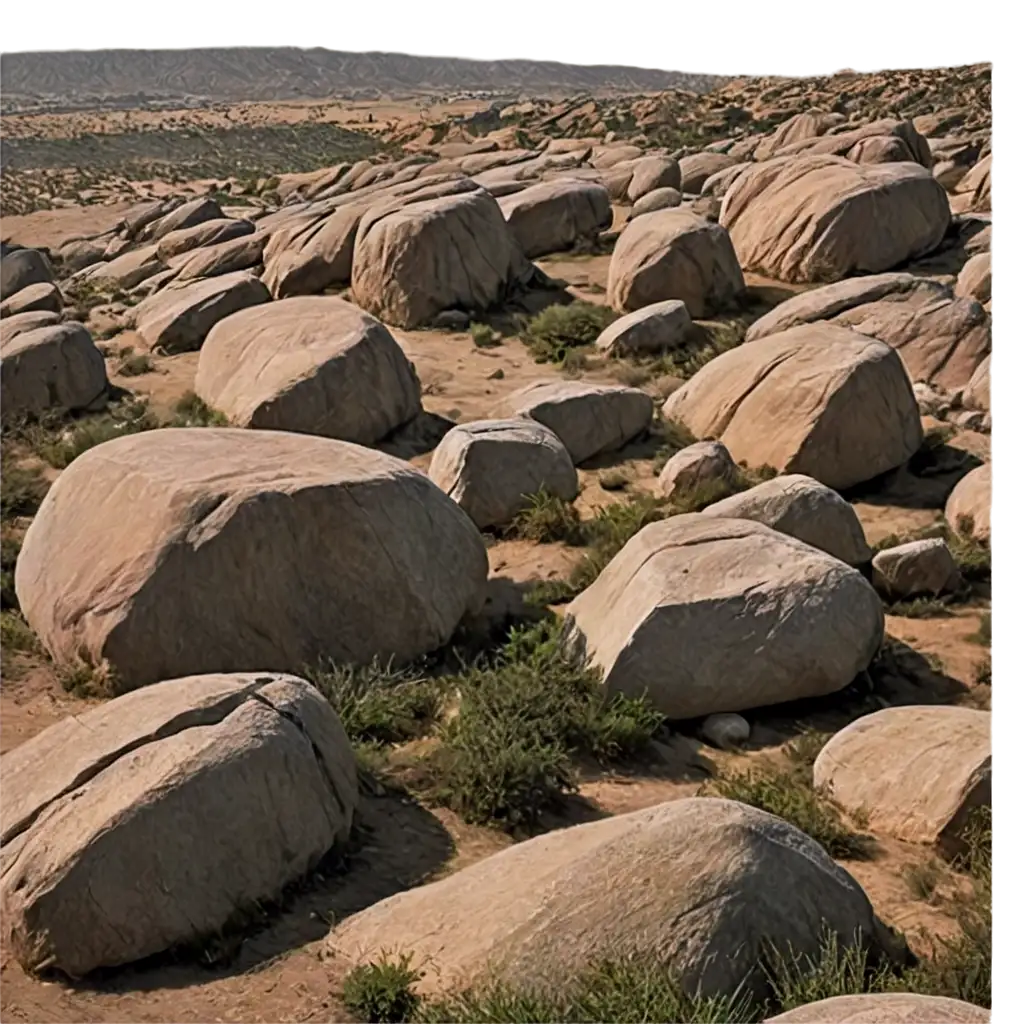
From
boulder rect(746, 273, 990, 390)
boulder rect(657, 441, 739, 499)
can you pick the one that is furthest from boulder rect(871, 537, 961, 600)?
boulder rect(746, 273, 990, 390)

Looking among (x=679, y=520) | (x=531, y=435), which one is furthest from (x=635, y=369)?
(x=679, y=520)

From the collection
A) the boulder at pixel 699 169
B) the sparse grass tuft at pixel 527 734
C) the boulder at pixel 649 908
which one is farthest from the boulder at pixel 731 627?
the boulder at pixel 699 169

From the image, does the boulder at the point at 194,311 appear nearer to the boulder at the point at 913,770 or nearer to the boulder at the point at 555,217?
the boulder at the point at 555,217

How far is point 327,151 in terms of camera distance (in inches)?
2505

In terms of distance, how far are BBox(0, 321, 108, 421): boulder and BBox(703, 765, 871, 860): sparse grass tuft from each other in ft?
35.2

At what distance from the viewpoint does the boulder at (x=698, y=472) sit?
38.1 ft

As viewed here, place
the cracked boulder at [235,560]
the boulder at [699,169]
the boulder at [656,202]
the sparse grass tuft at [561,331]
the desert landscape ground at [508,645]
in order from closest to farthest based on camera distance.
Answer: the desert landscape ground at [508,645] < the cracked boulder at [235,560] < the sparse grass tuft at [561,331] < the boulder at [656,202] < the boulder at [699,169]

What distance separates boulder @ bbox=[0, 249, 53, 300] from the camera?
2294cm

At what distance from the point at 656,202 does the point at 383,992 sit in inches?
803

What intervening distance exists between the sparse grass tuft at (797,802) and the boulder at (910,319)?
328 inches

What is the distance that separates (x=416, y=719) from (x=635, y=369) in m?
8.70

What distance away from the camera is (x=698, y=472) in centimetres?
1164

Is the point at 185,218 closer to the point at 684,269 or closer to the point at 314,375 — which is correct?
the point at 684,269

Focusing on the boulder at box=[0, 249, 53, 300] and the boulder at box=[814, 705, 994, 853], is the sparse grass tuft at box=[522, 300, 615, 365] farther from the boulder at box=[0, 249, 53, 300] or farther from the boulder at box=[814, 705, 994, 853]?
the boulder at box=[0, 249, 53, 300]
